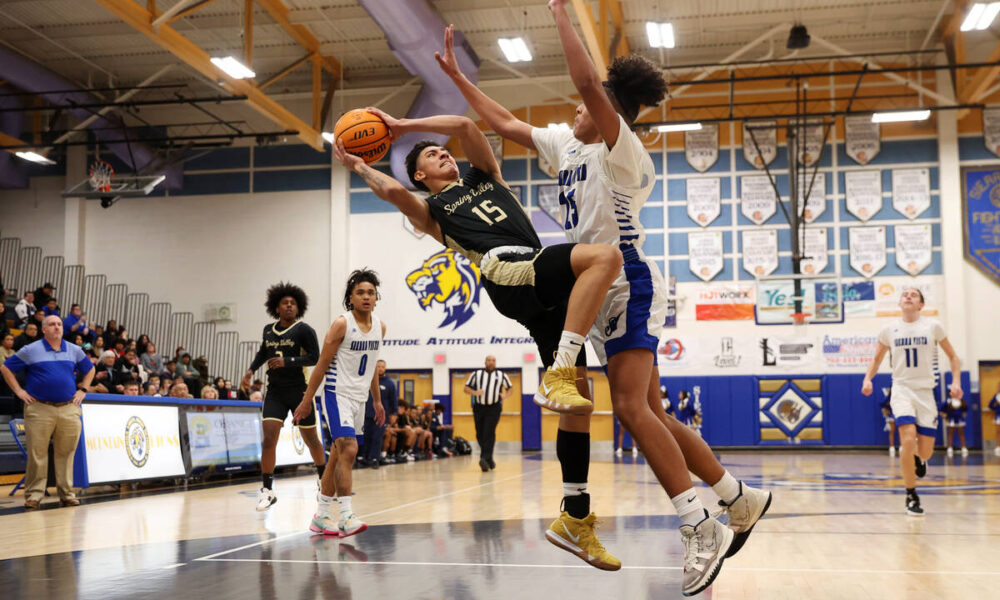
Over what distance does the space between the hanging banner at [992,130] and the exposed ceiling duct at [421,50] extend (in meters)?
12.2

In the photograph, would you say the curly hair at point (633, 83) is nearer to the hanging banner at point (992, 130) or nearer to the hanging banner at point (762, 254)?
the hanging banner at point (762, 254)

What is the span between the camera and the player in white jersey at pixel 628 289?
12.1ft

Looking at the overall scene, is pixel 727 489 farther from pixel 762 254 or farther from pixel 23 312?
pixel 762 254

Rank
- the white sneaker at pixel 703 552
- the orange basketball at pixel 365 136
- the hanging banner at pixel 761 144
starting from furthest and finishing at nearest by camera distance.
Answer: the hanging banner at pixel 761 144
the orange basketball at pixel 365 136
the white sneaker at pixel 703 552

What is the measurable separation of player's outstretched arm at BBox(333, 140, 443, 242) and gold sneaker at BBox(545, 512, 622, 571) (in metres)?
1.42

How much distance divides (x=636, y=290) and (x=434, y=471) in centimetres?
1089

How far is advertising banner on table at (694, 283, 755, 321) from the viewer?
21.8m

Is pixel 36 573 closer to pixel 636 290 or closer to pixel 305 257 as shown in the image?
pixel 636 290

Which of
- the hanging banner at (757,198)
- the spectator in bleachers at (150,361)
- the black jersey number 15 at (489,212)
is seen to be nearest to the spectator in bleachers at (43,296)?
the spectator in bleachers at (150,361)

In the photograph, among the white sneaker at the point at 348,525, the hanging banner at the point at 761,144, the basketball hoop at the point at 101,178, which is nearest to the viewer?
the white sneaker at the point at 348,525

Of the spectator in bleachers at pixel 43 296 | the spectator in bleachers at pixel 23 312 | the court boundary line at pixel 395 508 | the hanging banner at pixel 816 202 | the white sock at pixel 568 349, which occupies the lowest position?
the court boundary line at pixel 395 508

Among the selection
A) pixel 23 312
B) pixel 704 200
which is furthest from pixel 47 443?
pixel 704 200

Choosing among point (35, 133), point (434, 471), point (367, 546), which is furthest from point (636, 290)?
point (35, 133)

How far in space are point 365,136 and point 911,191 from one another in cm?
2020
